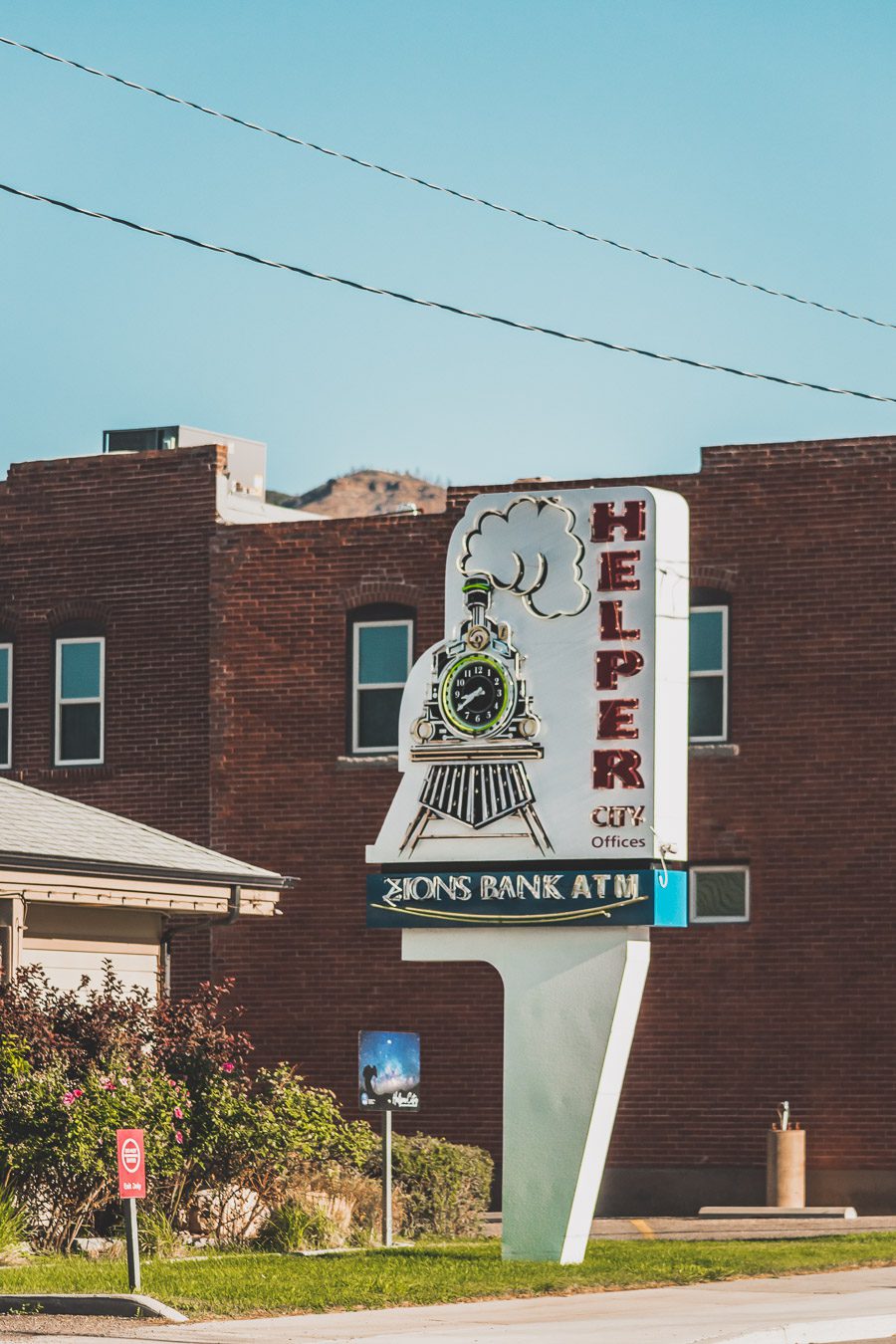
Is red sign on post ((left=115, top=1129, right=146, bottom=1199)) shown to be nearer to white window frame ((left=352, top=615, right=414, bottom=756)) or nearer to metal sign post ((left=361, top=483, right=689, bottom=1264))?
metal sign post ((left=361, top=483, right=689, bottom=1264))

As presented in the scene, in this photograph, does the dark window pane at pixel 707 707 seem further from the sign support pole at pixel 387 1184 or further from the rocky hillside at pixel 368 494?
the rocky hillside at pixel 368 494

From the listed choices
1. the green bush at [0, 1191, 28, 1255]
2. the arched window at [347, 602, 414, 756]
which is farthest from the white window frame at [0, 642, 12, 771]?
the green bush at [0, 1191, 28, 1255]

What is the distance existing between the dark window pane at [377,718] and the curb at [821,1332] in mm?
15018

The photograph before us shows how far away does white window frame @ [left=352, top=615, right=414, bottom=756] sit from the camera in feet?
94.8

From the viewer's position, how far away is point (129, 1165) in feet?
49.5

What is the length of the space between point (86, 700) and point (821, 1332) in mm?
18078

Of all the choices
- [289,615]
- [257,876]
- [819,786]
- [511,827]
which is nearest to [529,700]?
[511,827]

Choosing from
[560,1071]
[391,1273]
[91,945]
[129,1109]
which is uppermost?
[91,945]

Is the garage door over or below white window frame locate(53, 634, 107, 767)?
below

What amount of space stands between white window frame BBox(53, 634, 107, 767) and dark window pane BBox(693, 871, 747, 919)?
26.8ft

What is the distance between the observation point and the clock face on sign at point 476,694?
1823 cm

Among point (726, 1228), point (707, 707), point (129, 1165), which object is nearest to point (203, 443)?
point (707, 707)

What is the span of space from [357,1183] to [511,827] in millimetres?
4719

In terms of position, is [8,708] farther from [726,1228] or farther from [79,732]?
[726,1228]
